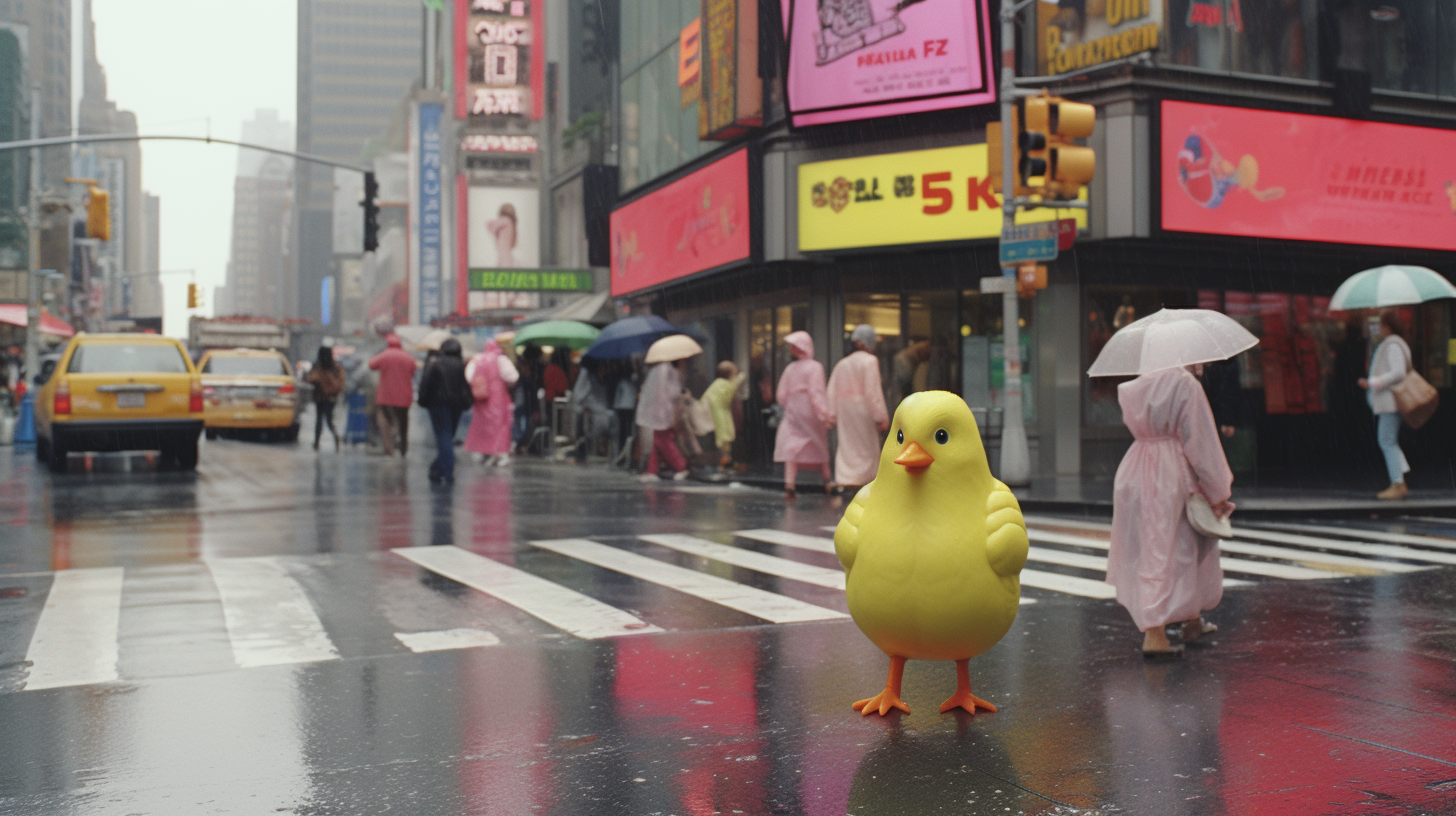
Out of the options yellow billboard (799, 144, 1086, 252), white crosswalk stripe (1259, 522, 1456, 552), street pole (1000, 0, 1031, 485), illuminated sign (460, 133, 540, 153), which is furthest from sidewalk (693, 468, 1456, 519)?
illuminated sign (460, 133, 540, 153)

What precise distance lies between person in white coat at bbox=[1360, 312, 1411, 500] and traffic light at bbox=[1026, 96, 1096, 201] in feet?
12.0

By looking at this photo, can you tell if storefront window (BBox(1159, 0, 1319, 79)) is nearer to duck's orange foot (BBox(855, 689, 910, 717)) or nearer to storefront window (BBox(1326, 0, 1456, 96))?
storefront window (BBox(1326, 0, 1456, 96))

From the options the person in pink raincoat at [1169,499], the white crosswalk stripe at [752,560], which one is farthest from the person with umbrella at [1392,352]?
the person in pink raincoat at [1169,499]

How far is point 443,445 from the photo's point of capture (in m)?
16.5

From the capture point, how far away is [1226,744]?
4.51 m

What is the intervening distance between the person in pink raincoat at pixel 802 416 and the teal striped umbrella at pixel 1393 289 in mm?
5736

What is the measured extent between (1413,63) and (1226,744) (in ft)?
61.0

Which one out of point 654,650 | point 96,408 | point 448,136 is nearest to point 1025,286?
point 654,650

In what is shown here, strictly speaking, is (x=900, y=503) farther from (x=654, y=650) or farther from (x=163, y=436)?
(x=163, y=436)

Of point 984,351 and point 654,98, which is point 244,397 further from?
point 984,351

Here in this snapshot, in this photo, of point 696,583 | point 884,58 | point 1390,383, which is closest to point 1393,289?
point 1390,383

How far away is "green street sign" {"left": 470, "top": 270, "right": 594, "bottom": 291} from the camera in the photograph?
1175 inches

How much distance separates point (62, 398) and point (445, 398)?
4936 mm

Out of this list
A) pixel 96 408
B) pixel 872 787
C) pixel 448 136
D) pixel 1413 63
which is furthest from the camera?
pixel 448 136
